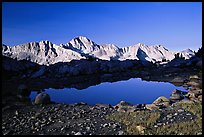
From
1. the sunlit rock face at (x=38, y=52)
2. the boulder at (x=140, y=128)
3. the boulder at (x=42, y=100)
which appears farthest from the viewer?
the sunlit rock face at (x=38, y=52)

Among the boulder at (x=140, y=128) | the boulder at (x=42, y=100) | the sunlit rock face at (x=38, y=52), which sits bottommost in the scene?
the boulder at (x=140, y=128)

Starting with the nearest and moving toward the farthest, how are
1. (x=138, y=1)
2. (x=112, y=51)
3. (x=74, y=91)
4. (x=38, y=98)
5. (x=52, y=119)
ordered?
(x=138, y=1), (x=52, y=119), (x=38, y=98), (x=74, y=91), (x=112, y=51)

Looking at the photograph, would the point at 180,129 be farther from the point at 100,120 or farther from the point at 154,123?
the point at 100,120

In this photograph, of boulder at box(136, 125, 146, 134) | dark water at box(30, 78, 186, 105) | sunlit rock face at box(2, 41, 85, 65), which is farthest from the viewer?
sunlit rock face at box(2, 41, 85, 65)

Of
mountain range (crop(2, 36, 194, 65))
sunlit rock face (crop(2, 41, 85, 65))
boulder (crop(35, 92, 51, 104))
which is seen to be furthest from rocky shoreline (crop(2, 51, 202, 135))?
sunlit rock face (crop(2, 41, 85, 65))

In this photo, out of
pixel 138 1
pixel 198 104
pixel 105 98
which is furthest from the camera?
pixel 105 98

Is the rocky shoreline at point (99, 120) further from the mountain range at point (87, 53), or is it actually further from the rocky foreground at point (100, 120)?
the mountain range at point (87, 53)

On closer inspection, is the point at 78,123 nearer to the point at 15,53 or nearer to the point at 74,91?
the point at 74,91

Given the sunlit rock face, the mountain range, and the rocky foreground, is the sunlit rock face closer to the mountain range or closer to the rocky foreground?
the mountain range

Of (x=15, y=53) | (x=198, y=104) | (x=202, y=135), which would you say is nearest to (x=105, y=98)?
(x=198, y=104)

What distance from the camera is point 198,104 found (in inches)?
521

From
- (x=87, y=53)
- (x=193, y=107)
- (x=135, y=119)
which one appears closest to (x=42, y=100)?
(x=135, y=119)

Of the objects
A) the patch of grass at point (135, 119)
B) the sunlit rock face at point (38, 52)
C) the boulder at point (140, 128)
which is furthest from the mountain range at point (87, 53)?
the boulder at point (140, 128)

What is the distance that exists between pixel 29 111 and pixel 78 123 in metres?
4.38
